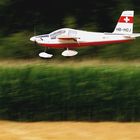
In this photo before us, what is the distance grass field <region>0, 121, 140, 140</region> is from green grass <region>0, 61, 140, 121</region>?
9.0 inches

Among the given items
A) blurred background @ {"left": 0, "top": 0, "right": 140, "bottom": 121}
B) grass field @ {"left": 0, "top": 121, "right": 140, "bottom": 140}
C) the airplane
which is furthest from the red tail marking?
grass field @ {"left": 0, "top": 121, "right": 140, "bottom": 140}

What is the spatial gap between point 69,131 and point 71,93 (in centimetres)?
96

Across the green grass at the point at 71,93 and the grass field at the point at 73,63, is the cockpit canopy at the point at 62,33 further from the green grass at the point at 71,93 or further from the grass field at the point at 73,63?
the green grass at the point at 71,93

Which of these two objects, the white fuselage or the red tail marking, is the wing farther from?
the red tail marking

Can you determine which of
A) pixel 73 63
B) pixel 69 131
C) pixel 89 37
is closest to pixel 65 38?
pixel 89 37

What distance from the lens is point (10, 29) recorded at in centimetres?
2055

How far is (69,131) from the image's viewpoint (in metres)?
10.7

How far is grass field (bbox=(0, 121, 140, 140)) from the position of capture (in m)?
10.3

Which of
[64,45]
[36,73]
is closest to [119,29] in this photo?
[64,45]

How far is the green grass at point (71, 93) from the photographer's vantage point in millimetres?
11180

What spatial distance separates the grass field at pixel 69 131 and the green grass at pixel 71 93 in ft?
0.75

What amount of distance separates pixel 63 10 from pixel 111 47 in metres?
3.04

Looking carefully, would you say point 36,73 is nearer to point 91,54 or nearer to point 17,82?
point 17,82

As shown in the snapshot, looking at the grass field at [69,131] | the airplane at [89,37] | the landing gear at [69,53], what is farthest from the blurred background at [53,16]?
the grass field at [69,131]
